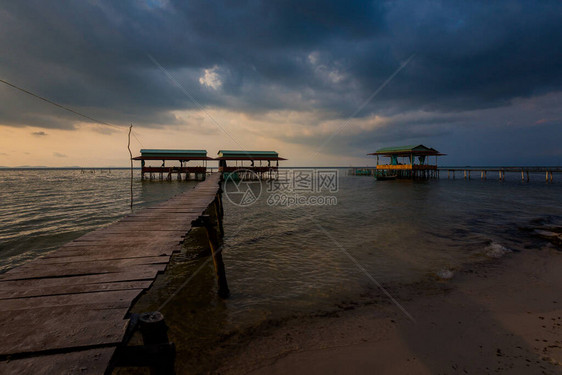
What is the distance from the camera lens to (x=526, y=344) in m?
3.75

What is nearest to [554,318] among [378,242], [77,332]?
[378,242]

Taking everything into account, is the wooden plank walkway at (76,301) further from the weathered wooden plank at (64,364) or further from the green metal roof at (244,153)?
the green metal roof at (244,153)

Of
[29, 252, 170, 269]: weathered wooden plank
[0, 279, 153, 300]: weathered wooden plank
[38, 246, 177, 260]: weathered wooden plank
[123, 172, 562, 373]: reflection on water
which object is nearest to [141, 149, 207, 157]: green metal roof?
[123, 172, 562, 373]: reflection on water

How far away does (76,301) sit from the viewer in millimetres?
2314

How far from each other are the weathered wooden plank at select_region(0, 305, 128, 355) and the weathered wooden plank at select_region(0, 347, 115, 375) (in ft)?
0.24

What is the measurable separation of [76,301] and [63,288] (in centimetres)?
45

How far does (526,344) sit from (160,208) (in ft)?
28.3

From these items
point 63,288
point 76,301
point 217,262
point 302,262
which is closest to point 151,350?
point 76,301

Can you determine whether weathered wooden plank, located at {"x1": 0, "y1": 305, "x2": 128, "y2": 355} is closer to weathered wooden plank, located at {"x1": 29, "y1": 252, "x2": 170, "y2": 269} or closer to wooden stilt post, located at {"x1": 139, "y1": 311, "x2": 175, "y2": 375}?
wooden stilt post, located at {"x1": 139, "y1": 311, "x2": 175, "y2": 375}

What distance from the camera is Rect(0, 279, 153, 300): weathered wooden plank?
2424 millimetres

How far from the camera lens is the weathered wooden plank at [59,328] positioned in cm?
169

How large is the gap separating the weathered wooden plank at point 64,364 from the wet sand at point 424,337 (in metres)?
2.31

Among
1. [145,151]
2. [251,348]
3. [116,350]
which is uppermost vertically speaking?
[145,151]

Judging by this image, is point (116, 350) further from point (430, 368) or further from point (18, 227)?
point (18, 227)
